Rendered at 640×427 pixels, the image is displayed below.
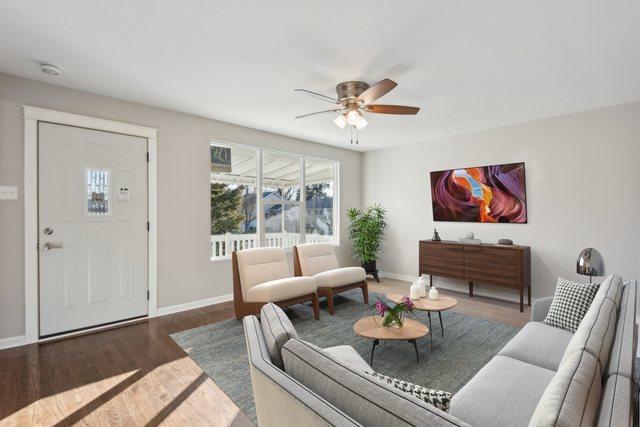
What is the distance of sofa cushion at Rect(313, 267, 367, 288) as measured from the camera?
410 cm

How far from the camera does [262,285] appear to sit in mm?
3637

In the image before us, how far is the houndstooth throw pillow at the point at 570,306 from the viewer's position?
233 centimetres

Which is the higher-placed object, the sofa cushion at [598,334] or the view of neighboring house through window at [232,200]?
the view of neighboring house through window at [232,200]

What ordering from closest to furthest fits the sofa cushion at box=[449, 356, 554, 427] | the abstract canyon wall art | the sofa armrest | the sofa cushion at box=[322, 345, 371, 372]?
the sofa cushion at box=[449, 356, 554, 427]
the sofa cushion at box=[322, 345, 371, 372]
the sofa armrest
the abstract canyon wall art

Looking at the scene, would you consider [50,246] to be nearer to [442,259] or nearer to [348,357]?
[348,357]

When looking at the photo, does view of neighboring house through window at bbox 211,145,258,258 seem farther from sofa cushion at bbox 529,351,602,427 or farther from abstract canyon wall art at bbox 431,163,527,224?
sofa cushion at bbox 529,351,602,427

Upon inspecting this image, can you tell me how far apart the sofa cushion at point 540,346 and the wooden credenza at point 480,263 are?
1.97 metres

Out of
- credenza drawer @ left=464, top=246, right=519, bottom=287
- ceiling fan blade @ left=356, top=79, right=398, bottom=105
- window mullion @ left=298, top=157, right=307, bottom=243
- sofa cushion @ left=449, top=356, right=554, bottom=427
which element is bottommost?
sofa cushion @ left=449, top=356, right=554, bottom=427

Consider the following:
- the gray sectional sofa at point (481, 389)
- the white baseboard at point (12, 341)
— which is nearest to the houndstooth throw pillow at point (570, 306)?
the gray sectional sofa at point (481, 389)

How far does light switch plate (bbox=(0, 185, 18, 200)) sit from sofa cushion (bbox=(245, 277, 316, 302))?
2388 mm

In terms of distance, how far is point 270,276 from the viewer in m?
3.99

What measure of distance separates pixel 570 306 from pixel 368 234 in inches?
143

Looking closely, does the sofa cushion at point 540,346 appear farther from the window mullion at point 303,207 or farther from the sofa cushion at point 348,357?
the window mullion at point 303,207

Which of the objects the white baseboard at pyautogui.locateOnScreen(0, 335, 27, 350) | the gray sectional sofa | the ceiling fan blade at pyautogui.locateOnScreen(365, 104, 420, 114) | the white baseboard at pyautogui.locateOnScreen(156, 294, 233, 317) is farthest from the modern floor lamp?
the white baseboard at pyautogui.locateOnScreen(0, 335, 27, 350)
